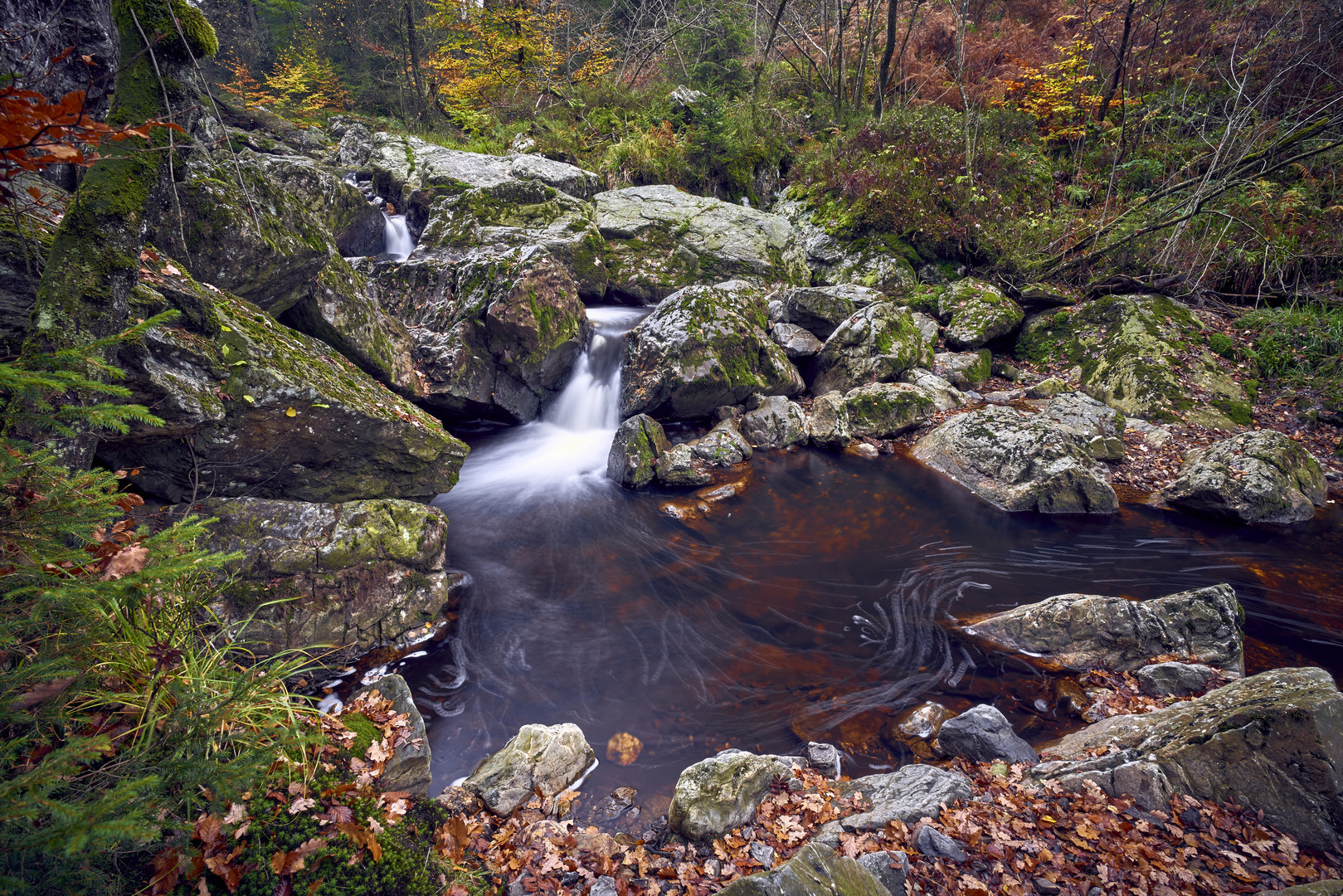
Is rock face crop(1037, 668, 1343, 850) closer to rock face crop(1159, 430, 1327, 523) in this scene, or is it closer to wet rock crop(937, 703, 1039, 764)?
wet rock crop(937, 703, 1039, 764)

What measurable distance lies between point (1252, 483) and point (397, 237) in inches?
615

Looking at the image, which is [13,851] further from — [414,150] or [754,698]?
[414,150]

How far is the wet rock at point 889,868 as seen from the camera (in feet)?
8.70

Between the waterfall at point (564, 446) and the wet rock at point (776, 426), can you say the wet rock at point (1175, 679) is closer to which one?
the wet rock at point (776, 426)

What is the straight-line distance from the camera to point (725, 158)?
15.7 m

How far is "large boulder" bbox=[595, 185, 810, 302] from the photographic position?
1213 cm

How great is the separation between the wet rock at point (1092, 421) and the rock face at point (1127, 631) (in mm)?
4160

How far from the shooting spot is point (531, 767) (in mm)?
3668

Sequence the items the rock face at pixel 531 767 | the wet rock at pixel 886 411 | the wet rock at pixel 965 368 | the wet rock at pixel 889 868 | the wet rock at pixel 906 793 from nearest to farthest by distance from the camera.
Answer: the wet rock at pixel 889 868
the wet rock at pixel 906 793
the rock face at pixel 531 767
the wet rock at pixel 886 411
the wet rock at pixel 965 368

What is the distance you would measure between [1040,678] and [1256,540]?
16.9ft

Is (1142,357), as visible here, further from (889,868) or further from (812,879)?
(812,879)

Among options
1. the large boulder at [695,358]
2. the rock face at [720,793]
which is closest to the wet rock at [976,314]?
the large boulder at [695,358]

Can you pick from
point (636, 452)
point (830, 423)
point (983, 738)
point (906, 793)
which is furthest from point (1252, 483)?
point (636, 452)

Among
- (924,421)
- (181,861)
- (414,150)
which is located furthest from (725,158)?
(181,861)
